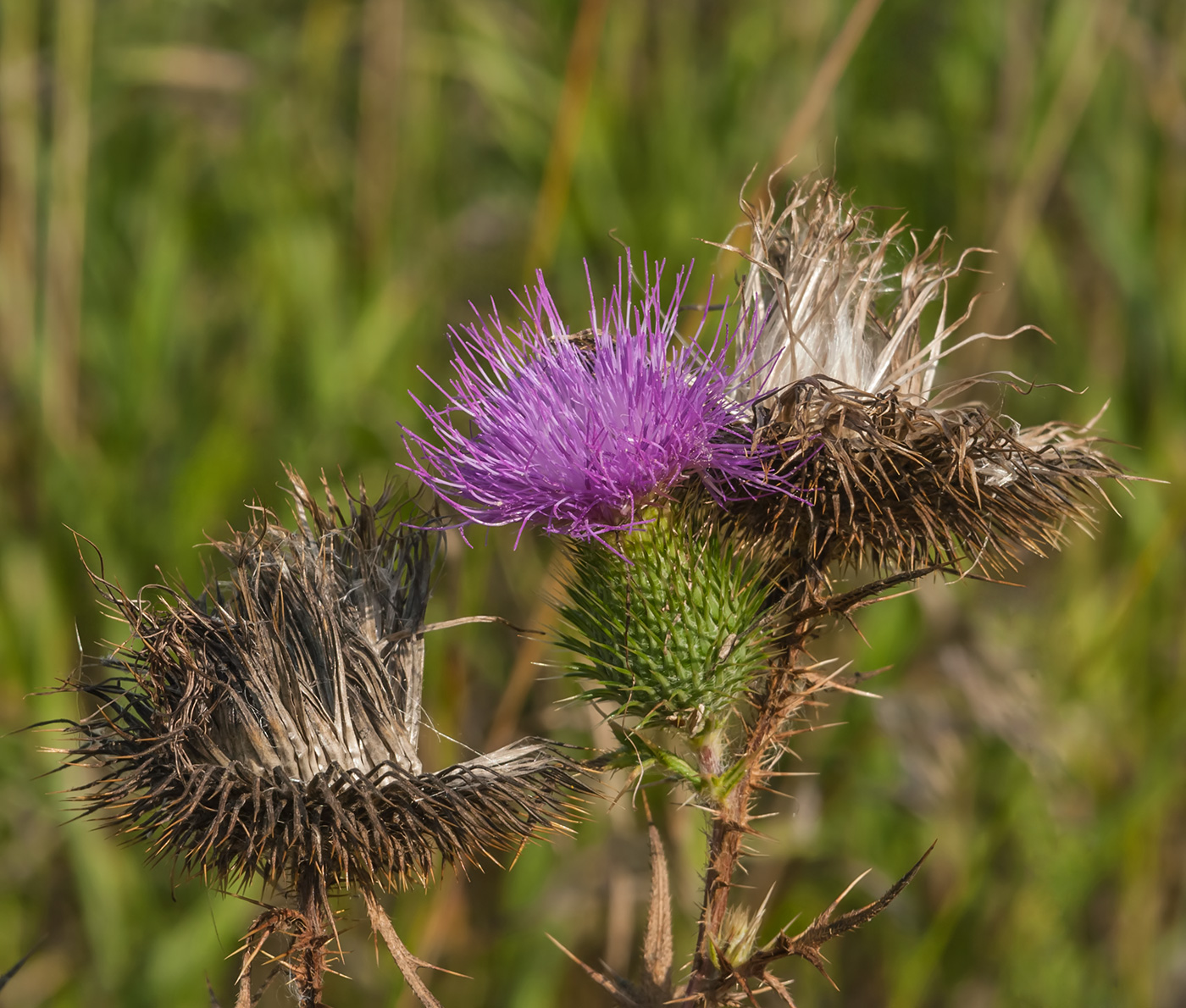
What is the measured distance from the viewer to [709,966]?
2.01 m

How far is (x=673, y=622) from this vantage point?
2.10m

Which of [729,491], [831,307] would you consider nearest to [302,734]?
[729,491]

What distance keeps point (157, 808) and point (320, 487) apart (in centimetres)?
218

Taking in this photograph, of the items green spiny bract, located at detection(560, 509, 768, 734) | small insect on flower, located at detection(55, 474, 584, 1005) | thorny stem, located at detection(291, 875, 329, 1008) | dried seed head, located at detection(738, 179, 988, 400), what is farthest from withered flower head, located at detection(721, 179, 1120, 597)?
thorny stem, located at detection(291, 875, 329, 1008)

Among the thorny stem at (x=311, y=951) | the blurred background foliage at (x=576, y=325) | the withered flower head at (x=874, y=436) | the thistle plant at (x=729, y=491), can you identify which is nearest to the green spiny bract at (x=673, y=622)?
the thistle plant at (x=729, y=491)

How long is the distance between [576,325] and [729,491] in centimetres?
249

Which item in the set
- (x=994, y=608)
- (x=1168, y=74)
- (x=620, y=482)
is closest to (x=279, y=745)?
(x=620, y=482)

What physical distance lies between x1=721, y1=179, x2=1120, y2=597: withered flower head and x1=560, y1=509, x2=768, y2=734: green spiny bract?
0.12 m

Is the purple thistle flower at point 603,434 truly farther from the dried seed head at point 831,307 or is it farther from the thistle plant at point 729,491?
the dried seed head at point 831,307

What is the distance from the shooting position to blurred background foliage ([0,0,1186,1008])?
377 centimetres

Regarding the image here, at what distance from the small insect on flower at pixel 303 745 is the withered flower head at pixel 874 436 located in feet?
2.19

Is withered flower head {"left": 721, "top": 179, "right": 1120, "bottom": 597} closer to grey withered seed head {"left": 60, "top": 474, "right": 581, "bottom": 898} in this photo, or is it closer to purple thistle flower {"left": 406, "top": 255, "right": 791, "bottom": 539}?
purple thistle flower {"left": 406, "top": 255, "right": 791, "bottom": 539}

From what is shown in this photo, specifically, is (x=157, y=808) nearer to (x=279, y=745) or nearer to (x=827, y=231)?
(x=279, y=745)

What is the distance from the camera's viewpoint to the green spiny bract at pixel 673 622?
2.10 metres
